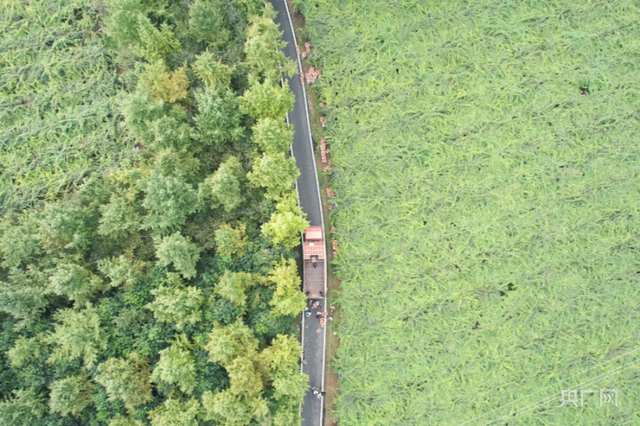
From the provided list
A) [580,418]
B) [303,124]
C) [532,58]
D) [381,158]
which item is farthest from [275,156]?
[580,418]

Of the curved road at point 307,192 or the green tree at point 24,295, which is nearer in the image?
the green tree at point 24,295

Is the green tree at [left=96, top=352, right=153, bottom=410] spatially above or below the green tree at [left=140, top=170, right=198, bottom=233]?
below

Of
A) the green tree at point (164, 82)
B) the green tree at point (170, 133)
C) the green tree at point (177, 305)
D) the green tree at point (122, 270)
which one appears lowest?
the green tree at point (177, 305)

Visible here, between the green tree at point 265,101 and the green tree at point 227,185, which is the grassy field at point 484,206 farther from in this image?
the green tree at point 227,185

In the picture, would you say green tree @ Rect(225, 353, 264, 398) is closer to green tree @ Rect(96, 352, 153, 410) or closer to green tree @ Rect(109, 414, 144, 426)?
green tree @ Rect(96, 352, 153, 410)

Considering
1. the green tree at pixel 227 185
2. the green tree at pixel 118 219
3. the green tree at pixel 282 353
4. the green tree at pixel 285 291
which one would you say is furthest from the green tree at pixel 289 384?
the green tree at pixel 118 219

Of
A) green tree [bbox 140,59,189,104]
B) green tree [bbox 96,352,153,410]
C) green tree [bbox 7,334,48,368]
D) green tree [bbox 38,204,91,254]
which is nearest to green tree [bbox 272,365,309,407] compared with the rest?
green tree [bbox 96,352,153,410]

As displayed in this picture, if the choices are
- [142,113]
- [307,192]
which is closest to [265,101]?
[307,192]
